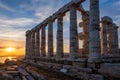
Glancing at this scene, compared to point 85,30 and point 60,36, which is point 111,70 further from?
point 85,30

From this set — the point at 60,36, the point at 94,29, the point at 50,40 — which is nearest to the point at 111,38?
the point at 50,40

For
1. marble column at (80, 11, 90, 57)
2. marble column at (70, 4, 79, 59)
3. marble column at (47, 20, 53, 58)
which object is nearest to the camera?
marble column at (70, 4, 79, 59)

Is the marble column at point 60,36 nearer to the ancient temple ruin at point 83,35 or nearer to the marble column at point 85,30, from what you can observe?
the ancient temple ruin at point 83,35

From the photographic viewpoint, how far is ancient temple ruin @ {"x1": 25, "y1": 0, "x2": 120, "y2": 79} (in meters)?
20.1

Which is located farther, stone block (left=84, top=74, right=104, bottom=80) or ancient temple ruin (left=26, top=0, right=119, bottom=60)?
ancient temple ruin (left=26, top=0, right=119, bottom=60)

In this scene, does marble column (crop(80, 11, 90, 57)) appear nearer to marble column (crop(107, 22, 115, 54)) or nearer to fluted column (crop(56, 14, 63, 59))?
fluted column (crop(56, 14, 63, 59))

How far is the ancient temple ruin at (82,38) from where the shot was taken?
2011cm

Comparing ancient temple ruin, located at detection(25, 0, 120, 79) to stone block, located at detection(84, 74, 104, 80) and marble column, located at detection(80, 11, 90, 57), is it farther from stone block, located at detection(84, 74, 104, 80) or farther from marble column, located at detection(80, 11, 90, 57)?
stone block, located at detection(84, 74, 104, 80)

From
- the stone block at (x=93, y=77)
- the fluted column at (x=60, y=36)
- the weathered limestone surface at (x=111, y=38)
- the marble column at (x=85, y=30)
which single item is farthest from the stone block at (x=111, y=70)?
the weathered limestone surface at (x=111, y=38)

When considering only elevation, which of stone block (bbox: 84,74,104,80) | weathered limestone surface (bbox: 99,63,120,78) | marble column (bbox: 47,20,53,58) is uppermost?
marble column (bbox: 47,20,53,58)

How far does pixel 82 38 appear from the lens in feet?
114

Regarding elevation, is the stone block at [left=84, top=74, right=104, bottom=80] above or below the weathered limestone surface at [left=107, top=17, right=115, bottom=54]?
below

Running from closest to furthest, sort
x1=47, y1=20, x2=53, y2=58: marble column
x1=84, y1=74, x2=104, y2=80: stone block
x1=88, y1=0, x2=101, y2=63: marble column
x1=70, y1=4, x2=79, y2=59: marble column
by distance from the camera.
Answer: x1=84, y1=74, x2=104, y2=80: stone block
x1=88, y1=0, x2=101, y2=63: marble column
x1=70, y1=4, x2=79, y2=59: marble column
x1=47, y1=20, x2=53, y2=58: marble column

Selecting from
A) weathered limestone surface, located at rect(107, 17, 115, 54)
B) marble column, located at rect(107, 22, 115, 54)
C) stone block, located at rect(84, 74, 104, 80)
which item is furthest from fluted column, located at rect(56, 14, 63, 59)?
stone block, located at rect(84, 74, 104, 80)
